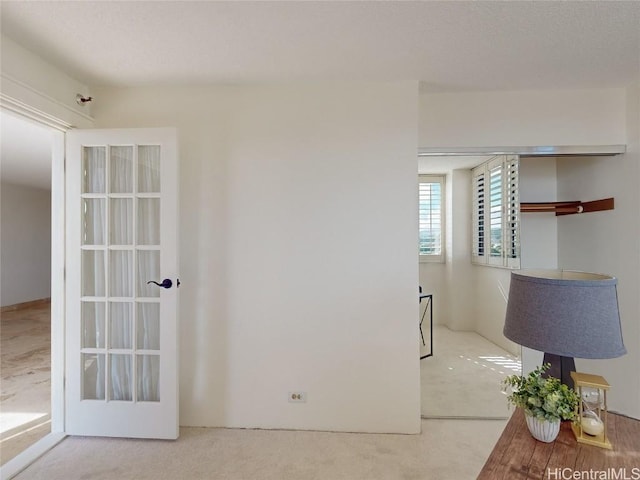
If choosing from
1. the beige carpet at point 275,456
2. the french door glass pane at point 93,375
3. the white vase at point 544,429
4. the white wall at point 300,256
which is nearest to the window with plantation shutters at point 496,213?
the white wall at point 300,256

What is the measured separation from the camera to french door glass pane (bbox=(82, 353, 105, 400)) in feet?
7.54

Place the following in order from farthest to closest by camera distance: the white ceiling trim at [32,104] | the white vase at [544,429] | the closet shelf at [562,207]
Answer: the closet shelf at [562,207]
the white ceiling trim at [32,104]
the white vase at [544,429]

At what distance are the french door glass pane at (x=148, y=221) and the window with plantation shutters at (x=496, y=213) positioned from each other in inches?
97.4

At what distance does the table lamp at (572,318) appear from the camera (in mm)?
1082

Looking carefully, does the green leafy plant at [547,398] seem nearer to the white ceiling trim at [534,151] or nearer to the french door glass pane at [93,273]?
the white ceiling trim at [534,151]

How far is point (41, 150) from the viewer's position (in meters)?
4.13

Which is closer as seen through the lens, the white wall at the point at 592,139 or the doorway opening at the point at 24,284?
the white wall at the point at 592,139

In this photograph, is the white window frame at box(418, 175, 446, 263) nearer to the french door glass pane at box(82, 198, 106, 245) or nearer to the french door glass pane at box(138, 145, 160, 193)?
the french door glass pane at box(138, 145, 160, 193)

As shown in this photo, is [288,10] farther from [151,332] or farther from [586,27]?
[151,332]

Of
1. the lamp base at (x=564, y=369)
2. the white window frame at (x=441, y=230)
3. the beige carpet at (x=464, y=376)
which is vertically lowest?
the beige carpet at (x=464, y=376)

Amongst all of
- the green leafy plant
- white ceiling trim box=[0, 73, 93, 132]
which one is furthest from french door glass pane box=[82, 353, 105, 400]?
the green leafy plant

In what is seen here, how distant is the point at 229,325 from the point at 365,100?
1.86 metres

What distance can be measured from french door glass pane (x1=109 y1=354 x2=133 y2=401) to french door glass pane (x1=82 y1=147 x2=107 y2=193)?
3.88 feet

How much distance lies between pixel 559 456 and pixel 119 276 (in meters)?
2.55
